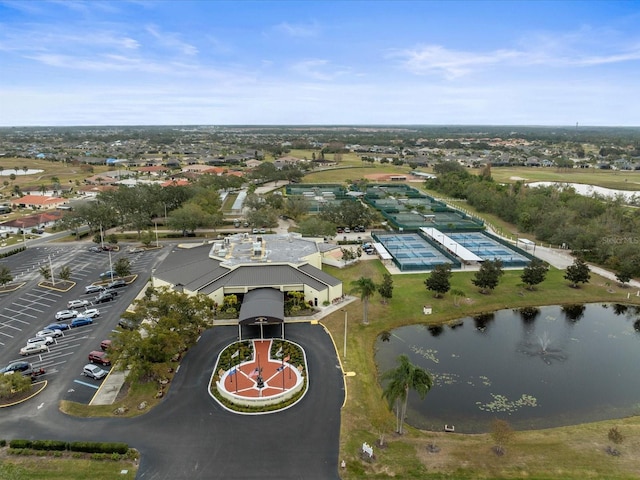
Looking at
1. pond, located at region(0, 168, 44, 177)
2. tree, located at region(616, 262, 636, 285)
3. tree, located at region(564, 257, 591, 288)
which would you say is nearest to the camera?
tree, located at region(564, 257, 591, 288)

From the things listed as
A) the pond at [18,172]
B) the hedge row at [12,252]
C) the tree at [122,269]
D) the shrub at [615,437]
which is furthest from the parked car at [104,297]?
the pond at [18,172]

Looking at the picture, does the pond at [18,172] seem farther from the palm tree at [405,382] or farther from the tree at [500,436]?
the tree at [500,436]

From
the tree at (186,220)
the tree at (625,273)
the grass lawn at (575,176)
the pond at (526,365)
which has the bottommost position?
the pond at (526,365)

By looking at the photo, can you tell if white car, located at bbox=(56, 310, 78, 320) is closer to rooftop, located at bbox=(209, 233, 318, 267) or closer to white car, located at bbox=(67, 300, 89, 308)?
white car, located at bbox=(67, 300, 89, 308)

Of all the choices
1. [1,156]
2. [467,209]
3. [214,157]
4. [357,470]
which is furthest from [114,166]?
[357,470]

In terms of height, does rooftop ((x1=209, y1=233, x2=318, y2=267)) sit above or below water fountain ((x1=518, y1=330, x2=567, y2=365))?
above

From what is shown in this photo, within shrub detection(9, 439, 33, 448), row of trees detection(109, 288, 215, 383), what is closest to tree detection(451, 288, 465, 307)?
row of trees detection(109, 288, 215, 383)
